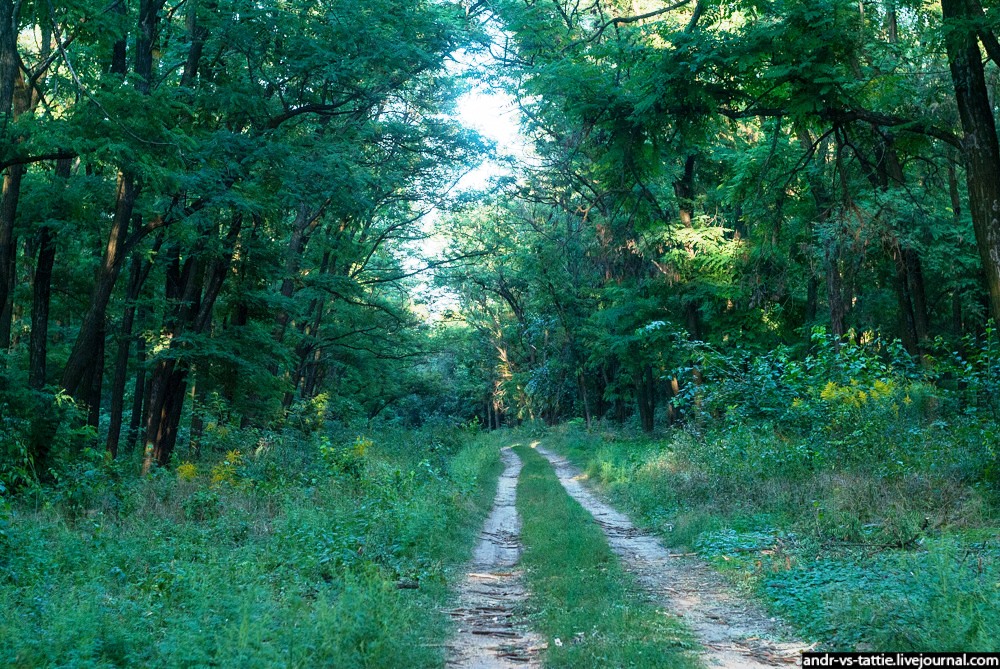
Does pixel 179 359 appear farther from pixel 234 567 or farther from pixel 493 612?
pixel 493 612

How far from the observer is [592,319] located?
25594mm

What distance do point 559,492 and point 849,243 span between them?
8033 millimetres

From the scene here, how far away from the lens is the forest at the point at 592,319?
253 inches

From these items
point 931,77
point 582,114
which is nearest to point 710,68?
point 582,114

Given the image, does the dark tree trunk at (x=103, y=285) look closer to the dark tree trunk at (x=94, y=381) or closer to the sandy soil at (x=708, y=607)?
the dark tree trunk at (x=94, y=381)

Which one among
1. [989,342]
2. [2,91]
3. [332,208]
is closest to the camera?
[989,342]

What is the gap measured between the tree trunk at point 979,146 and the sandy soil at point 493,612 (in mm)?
6794

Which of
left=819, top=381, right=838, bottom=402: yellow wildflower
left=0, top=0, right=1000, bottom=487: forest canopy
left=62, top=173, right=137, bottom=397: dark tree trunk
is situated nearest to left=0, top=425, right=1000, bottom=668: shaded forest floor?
left=819, top=381, right=838, bottom=402: yellow wildflower

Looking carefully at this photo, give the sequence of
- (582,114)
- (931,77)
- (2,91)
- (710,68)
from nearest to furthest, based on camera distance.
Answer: (710,68)
(582,114)
(2,91)
(931,77)

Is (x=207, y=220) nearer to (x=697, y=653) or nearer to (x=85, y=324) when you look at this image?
(x=85, y=324)

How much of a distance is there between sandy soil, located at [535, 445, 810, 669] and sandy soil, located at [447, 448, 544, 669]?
1.44 meters

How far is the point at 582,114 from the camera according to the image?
1001cm

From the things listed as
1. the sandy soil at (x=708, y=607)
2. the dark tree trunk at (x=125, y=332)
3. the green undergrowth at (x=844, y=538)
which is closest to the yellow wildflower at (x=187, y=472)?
the dark tree trunk at (x=125, y=332)

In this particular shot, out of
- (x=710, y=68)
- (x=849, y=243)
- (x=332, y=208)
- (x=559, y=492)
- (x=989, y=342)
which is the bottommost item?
(x=559, y=492)
